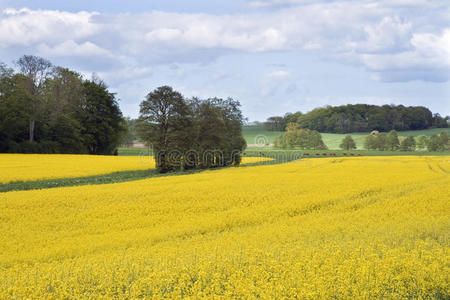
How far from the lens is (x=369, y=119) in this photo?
114750mm

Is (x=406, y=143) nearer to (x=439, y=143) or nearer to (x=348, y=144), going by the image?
(x=439, y=143)

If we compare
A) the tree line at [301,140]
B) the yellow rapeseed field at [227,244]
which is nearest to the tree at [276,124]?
the tree line at [301,140]

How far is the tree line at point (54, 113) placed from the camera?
5512 cm

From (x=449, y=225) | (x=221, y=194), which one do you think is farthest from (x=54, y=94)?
(x=449, y=225)

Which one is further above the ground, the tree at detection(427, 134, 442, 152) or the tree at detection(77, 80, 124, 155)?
the tree at detection(77, 80, 124, 155)

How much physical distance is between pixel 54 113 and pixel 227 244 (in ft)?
189

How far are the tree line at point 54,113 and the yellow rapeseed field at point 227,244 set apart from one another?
41.6 metres

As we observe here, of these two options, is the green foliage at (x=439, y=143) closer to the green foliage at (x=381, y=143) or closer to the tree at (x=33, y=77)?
the green foliage at (x=381, y=143)

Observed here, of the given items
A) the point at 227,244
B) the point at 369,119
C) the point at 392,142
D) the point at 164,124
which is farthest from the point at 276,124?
the point at 227,244

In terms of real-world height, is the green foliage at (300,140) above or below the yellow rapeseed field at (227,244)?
above

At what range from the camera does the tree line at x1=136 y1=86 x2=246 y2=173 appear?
3909 cm

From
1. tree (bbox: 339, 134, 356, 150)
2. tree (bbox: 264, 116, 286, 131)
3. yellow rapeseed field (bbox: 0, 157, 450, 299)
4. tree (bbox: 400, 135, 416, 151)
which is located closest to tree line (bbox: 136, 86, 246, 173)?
yellow rapeseed field (bbox: 0, 157, 450, 299)

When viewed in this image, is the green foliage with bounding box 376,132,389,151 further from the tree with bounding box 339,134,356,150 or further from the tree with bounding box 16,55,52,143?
the tree with bounding box 16,55,52,143

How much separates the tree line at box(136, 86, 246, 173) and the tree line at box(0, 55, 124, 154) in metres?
24.5
